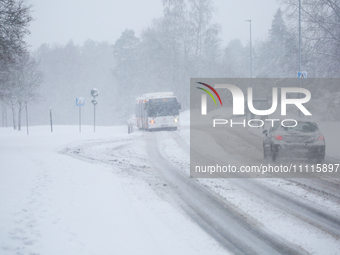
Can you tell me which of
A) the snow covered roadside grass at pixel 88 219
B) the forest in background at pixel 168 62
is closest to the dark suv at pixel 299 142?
the snow covered roadside grass at pixel 88 219

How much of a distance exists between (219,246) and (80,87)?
277 ft

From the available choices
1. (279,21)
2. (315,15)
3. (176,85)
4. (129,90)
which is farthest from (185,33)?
(315,15)

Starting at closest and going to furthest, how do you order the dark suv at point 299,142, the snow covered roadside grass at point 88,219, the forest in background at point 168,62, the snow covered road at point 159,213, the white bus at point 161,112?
the snow covered roadside grass at point 88,219
the snow covered road at point 159,213
the dark suv at point 299,142
the forest in background at point 168,62
the white bus at point 161,112

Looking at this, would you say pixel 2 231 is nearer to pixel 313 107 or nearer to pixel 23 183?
pixel 23 183

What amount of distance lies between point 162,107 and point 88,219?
2386cm

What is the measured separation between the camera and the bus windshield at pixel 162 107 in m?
29.6

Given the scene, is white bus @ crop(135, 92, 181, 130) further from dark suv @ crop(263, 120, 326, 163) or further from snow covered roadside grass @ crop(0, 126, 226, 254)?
snow covered roadside grass @ crop(0, 126, 226, 254)

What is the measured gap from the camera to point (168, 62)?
178 ft

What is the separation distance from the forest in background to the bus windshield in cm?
1009

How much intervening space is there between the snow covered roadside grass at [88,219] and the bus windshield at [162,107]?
20.3 m

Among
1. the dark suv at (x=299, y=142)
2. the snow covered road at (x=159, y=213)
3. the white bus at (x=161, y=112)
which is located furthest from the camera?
the white bus at (x=161, y=112)

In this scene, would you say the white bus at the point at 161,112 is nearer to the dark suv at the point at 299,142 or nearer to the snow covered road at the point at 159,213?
the dark suv at the point at 299,142

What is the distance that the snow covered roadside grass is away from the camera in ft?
16.2

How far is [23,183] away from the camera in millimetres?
8047
